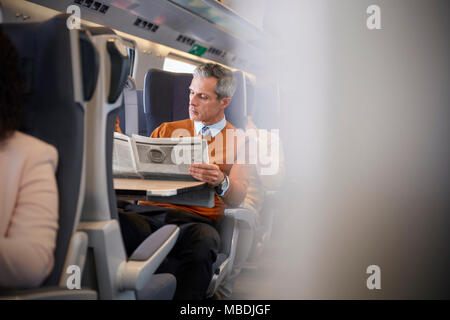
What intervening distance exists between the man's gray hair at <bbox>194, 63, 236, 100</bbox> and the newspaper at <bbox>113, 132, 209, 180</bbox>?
2.38 feet

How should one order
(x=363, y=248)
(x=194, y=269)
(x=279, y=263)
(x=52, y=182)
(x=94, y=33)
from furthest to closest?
(x=279, y=263)
(x=363, y=248)
(x=194, y=269)
(x=94, y=33)
(x=52, y=182)

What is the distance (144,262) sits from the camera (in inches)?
45.1

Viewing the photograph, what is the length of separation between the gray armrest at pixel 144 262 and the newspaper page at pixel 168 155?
1.53 feet

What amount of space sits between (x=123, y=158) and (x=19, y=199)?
0.86 metres

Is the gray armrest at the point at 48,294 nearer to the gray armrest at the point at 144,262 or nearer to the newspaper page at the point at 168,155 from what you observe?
the gray armrest at the point at 144,262

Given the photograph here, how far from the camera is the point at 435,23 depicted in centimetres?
187

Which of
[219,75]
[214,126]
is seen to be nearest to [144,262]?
[214,126]

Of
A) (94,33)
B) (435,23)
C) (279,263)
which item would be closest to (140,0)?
(279,263)

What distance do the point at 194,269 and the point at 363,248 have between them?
955 millimetres

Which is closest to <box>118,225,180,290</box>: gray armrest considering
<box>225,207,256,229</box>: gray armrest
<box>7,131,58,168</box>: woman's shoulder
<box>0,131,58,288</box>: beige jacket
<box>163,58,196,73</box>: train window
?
<box>0,131,58,288</box>: beige jacket

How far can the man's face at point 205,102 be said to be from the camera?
2.30 m

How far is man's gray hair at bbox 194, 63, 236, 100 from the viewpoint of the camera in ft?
7.57

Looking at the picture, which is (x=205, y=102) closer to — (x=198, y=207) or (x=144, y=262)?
(x=198, y=207)
